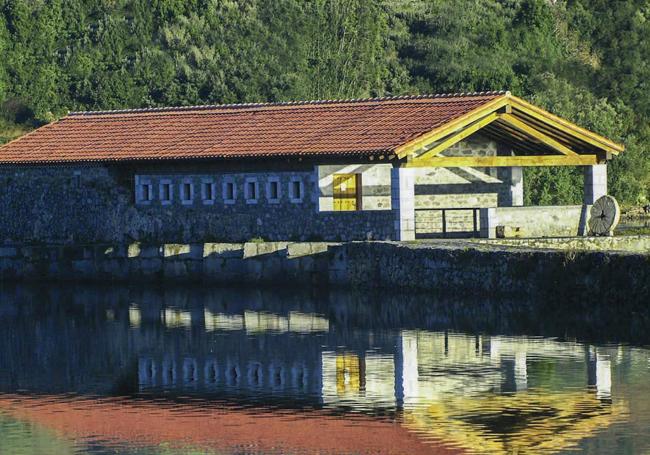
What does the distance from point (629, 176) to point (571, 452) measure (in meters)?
45.4

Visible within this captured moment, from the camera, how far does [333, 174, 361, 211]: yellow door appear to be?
42344 mm

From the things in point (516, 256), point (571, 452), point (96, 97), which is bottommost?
point (571, 452)

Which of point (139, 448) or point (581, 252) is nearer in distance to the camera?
point (139, 448)

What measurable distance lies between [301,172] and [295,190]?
438 millimetres

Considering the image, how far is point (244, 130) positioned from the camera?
44250mm

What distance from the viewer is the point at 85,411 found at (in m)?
20.8

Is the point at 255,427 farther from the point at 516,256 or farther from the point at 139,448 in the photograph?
the point at 516,256

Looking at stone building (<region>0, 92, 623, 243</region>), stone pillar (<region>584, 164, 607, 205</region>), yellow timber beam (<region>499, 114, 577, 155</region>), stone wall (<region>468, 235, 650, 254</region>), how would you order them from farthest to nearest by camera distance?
stone pillar (<region>584, 164, 607, 205</region>) < yellow timber beam (<region>499, 114, 577, 155</region>) < stone building (<region>0, 92, 623, 243</region>) < stone wall (<region>468, 235, 650, 254</region>)

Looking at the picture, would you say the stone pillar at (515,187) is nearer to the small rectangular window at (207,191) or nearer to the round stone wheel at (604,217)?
the round stone wheel at (604,217)

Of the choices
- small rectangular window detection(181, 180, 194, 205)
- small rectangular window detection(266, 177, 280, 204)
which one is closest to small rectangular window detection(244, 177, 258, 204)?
small rectangular window detection(266, 177, 280, 204)

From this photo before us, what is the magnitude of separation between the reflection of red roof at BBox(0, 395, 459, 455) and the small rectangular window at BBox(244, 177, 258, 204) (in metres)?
21.0

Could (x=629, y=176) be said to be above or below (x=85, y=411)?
above

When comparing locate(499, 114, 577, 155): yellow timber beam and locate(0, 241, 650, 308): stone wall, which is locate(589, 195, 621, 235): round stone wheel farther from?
locate(0, 241, 650, 308): stone wall

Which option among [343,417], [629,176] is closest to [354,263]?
[343,417]
